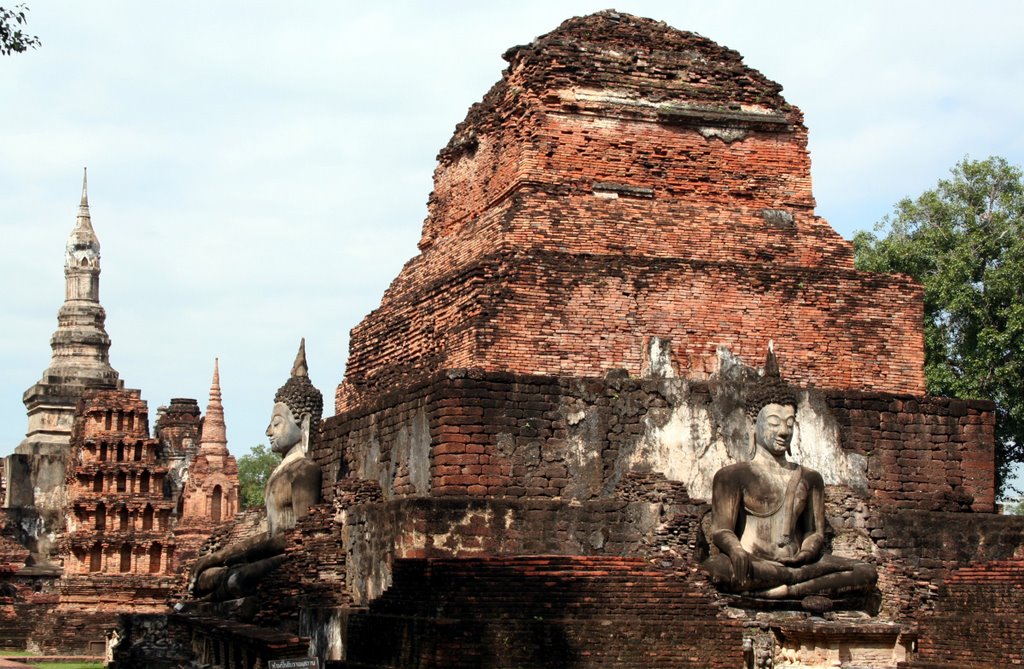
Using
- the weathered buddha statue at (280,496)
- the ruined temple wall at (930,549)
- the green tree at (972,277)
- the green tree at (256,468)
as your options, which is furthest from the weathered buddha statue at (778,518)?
the green tree at (256,468)

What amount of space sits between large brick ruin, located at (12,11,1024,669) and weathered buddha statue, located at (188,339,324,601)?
0.43 metres

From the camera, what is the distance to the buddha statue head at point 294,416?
19.8 m

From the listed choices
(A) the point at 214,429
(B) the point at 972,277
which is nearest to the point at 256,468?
(A) the point at 214,429

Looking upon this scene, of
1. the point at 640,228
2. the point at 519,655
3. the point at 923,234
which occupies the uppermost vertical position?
the point at 923,234

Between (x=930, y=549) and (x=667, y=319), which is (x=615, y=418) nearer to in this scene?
(x=667, y=319)

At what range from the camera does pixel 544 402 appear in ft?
53.5

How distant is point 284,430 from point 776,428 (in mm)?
6178

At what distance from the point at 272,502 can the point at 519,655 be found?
6.12 metres

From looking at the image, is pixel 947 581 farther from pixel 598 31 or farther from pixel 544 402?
pixel 598 31

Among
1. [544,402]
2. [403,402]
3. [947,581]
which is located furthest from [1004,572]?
[403,402]

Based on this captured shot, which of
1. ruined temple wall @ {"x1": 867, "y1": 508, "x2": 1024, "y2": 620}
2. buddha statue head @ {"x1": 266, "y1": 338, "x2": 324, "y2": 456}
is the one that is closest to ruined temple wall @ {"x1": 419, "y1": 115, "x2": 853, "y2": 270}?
buddha statue head @ {"x1": 266, "y1": 338, "x2": 324, "y2": 456}

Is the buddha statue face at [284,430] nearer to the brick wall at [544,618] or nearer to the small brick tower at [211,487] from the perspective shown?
the brick wall at [544,618]

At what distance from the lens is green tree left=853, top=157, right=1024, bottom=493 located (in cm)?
2886

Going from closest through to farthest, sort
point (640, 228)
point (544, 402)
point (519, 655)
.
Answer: point (519, 655) → point (544, 402) → point (640, 228)
